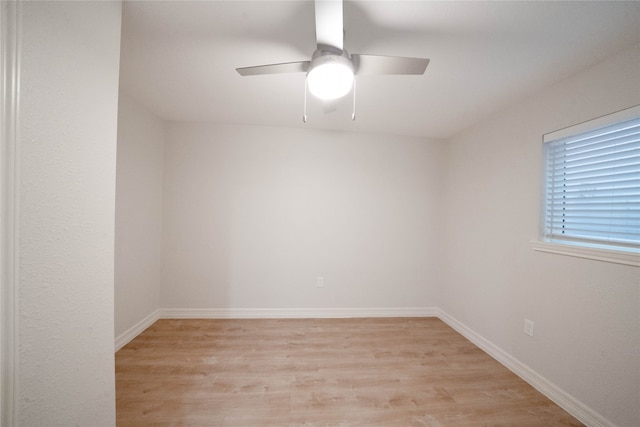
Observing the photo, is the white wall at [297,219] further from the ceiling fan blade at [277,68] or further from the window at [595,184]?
the ceiling fan blade at [277,68]

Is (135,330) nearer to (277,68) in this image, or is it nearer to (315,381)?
(315,381)

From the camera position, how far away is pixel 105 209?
Answer: 96 cm

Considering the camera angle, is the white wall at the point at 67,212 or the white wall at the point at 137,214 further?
the white wall at the point at 137,214

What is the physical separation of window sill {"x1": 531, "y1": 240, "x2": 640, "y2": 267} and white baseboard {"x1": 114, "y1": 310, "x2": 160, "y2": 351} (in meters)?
3.59

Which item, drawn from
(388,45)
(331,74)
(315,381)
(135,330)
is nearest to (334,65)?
(331,74)

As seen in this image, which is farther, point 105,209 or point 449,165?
point 449,165

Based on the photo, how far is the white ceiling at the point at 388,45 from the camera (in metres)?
1.08

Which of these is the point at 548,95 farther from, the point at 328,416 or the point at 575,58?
the point at 328,416

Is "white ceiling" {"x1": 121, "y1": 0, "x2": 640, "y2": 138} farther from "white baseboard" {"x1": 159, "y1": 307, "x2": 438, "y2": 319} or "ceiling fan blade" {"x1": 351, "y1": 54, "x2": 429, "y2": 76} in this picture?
"white baseboard" {"x1": 159, "y1": 307, "x2": 438, "y2": 319}

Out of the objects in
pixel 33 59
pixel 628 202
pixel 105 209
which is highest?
pixel 33 59

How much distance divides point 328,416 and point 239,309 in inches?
62.8

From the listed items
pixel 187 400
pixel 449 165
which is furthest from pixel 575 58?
pixel 187 400

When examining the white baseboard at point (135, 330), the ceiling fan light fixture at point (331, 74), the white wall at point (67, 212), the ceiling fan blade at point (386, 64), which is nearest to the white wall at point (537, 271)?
the ceiling fan blade at point (386, 64)

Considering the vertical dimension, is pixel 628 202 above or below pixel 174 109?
below
